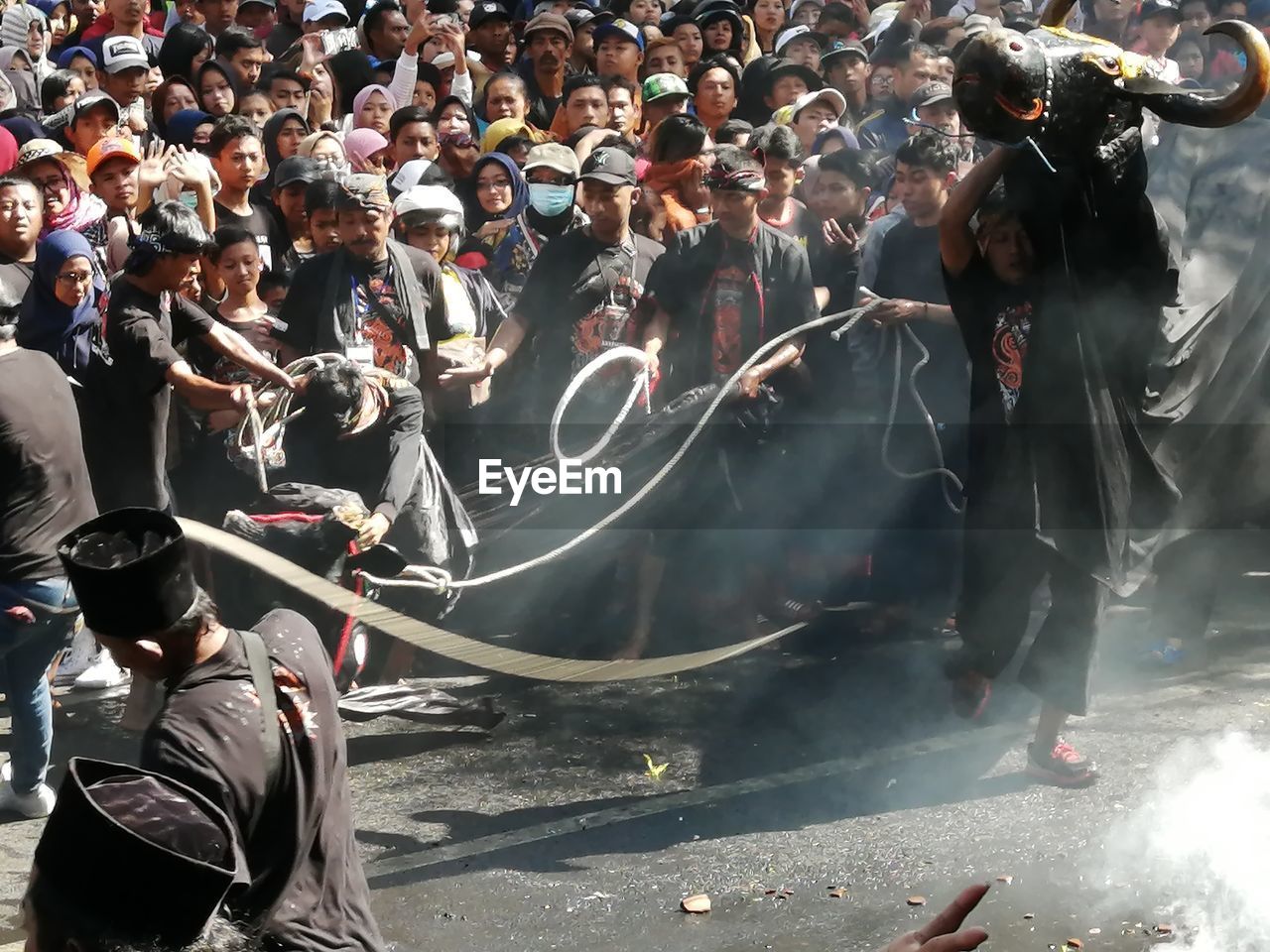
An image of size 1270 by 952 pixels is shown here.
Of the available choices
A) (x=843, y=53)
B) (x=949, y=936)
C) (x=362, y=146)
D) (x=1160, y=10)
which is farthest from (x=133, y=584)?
(x=1160, y=10)

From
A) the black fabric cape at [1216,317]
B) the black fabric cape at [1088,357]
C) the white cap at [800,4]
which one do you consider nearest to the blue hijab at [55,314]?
the black fabric cape at [1088,357]

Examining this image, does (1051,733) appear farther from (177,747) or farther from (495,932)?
(177,747)

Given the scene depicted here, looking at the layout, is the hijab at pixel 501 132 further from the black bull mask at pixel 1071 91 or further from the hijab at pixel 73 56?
the black bull mask at pixel 1071 91

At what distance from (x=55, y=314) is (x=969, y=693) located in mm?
3640

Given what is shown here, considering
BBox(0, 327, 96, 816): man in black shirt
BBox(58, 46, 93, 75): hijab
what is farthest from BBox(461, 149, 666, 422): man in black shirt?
BBox(58, 46, 93, 75): hijab

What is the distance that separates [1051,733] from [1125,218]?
171cm

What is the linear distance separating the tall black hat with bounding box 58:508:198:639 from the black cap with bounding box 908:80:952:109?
564cm

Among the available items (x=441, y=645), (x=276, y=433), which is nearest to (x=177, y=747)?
(x=441, y=645)

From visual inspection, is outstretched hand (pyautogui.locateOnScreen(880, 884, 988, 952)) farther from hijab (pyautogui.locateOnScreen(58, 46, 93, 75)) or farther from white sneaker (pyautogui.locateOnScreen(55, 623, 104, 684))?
hijab (pyautogui.locateOnScreen(58, 46, 93, 75))

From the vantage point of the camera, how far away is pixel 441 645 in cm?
614

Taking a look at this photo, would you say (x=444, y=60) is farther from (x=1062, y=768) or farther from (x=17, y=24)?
(x=1062, y=768)

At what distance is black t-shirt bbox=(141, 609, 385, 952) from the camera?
285 centimetres

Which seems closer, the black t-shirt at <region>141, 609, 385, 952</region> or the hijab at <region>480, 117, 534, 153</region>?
the black t-shirt at <region>141, 609, 385, 952</region>

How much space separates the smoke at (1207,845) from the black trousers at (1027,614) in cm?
44
